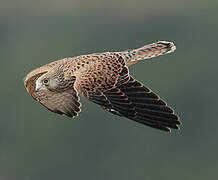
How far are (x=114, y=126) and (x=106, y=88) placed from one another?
45.6 meters

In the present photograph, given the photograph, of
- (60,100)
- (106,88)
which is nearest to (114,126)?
(60,100)

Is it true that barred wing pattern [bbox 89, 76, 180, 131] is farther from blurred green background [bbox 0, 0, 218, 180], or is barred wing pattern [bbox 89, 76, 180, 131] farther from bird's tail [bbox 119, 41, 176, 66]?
blurred green background [bbox 0, 0, 218, 180]

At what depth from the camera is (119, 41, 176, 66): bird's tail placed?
1623 cm

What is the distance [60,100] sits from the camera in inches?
675

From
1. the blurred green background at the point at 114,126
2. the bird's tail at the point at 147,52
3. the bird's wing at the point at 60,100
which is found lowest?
the blurred green background at the point at 114,126

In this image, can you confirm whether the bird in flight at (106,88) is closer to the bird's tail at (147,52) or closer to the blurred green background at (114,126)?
the bird's tail at (147,52)

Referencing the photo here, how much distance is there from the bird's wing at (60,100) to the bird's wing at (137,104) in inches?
114

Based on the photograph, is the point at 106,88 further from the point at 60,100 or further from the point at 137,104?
the point at 60,100

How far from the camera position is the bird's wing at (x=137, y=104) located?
44.5 ft

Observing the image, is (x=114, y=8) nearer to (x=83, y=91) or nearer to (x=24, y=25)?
(x=24, y=25)

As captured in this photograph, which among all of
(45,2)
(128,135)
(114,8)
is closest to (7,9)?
(45,2)

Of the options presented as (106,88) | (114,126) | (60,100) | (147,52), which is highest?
(106,88)

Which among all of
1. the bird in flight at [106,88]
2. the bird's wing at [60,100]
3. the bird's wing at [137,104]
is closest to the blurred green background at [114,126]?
the bird's wing at [60,100]

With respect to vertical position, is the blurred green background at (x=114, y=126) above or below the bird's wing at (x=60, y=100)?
below
